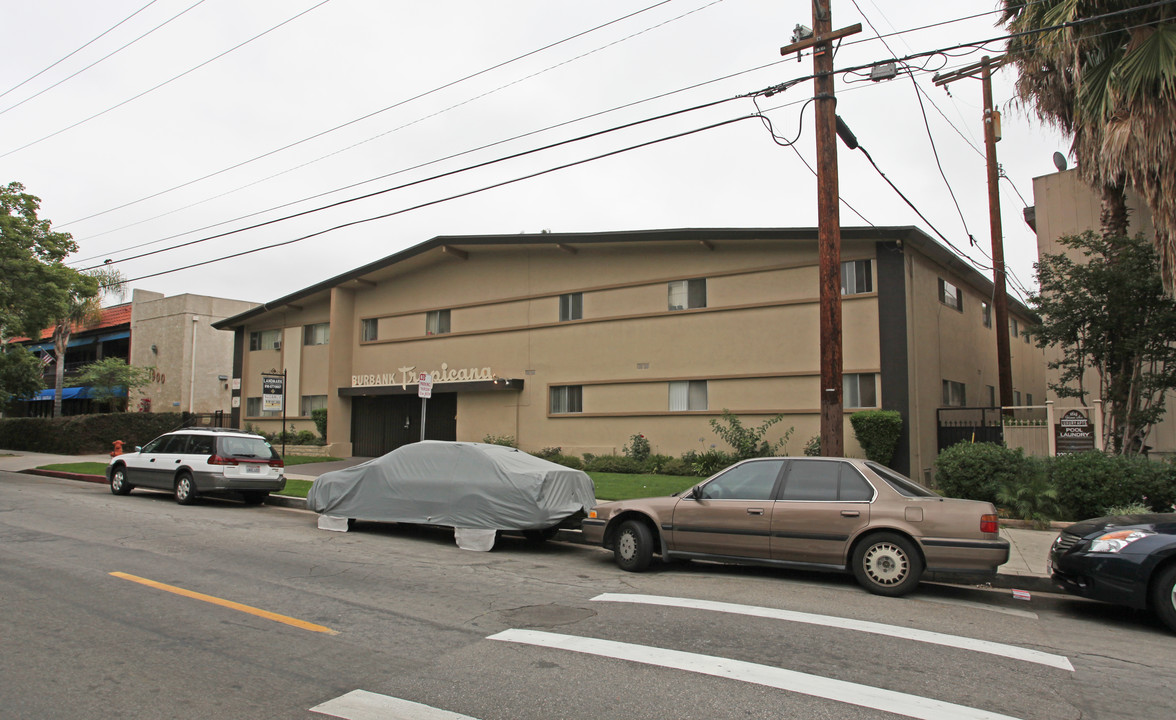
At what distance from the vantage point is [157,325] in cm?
4300

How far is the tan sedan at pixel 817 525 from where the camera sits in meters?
7.73

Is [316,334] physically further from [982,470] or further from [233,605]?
[233,605]

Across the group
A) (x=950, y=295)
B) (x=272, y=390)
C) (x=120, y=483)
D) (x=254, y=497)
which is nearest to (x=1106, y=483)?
(x=950, y=295)

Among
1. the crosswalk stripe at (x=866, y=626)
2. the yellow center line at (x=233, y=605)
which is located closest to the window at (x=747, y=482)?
the crosswalk stripe at (x=866, y=626)

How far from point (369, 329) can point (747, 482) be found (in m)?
23.0

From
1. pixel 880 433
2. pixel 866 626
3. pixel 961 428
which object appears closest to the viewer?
pixel 866 626

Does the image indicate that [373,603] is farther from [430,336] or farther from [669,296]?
[430,336]

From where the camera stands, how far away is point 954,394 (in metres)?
21.4

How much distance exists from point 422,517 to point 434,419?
16031mm

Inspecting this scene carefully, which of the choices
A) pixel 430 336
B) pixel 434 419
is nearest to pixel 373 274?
pixel 430 336

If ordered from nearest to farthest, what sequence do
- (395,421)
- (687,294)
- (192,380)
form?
1. (687,294)
2. (395,421)
3. (192,380)

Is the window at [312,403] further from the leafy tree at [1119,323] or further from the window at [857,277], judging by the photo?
the leafy tree at [1119,323]

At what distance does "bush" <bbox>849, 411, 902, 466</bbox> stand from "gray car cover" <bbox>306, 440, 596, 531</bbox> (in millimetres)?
8647

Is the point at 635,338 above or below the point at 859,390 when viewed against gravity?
above
